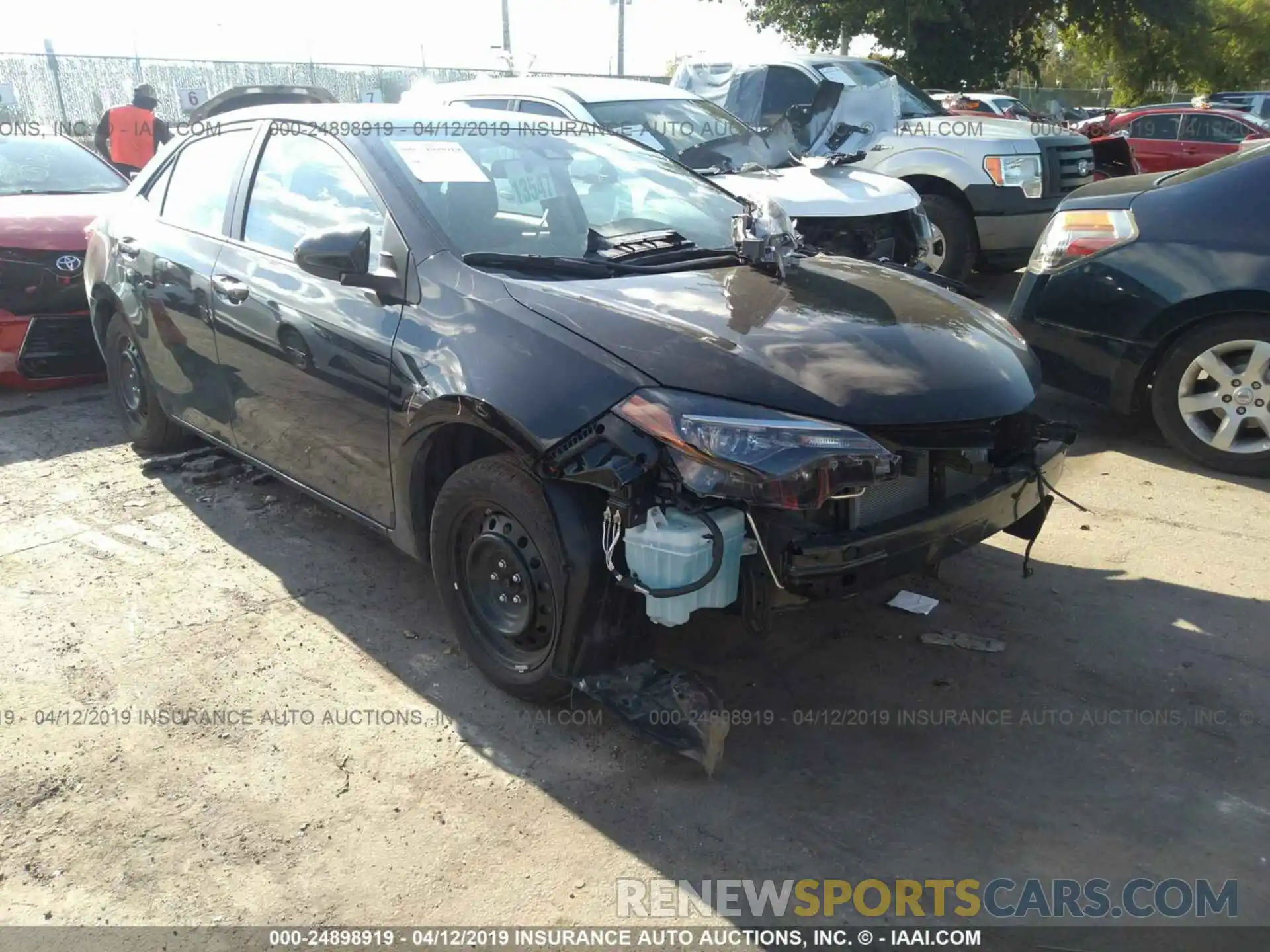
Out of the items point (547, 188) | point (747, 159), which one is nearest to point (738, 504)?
point (547, 188)

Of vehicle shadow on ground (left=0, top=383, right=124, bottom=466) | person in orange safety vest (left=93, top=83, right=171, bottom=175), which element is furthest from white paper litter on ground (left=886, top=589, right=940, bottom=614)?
person in orange safety vest (left=93, top=83, right=171, bottom=175)

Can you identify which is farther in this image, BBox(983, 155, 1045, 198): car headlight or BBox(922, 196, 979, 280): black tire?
BBox(922, 196, 979, 280): black tire

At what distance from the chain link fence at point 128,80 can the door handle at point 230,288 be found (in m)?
13.1

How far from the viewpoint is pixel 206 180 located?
459cm

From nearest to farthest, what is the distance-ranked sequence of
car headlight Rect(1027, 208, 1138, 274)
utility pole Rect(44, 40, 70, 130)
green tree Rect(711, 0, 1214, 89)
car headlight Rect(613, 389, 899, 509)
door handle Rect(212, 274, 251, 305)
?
1. car headlight Rect(613, 389, 899, 509)
2. door handle Rect(212, 274, 251, 305)
3. car headlight Rect(1027, 208, 1138, 274)
4. utility pole Rect(44, 40, 70, 130)
5. green tree Rect(711, 0, 1214, 89)

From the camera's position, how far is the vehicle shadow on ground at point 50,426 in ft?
18.9

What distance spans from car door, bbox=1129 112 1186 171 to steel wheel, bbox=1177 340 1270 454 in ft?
49.4

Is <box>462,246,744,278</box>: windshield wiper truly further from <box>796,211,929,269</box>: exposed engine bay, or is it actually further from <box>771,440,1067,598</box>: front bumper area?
<box>796,211,929,269</box>: exposed engine bay

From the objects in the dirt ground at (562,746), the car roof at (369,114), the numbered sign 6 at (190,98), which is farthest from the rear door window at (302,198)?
the numbered sign 6 at (190,98)

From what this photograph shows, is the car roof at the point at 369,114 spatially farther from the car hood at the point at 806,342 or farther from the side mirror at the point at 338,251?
the car hood at the point at 806,342

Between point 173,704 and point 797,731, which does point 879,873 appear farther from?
point 173,704

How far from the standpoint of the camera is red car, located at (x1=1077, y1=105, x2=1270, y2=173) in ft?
59.0

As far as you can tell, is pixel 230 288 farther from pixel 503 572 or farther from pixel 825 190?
pixel 825 190

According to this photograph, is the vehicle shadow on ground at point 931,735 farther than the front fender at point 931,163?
No
